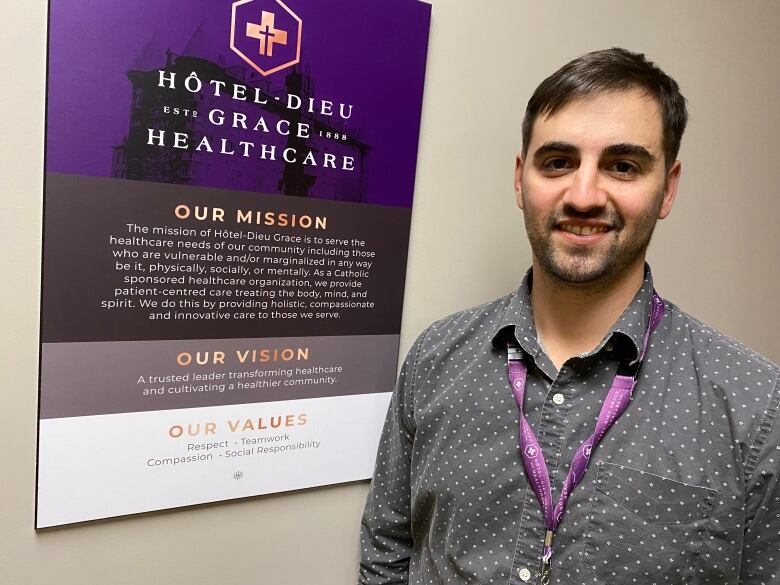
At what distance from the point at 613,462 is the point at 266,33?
0.84 m

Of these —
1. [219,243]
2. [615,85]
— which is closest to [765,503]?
[615,85]

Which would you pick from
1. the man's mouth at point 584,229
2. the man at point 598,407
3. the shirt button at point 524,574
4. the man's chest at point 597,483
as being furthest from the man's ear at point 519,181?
the shirt button at point 524,574

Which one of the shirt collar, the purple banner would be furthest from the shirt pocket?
the purple banner

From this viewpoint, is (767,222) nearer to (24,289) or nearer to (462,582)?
(462,582)

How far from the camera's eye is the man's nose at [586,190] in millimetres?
873

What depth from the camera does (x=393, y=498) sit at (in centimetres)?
109

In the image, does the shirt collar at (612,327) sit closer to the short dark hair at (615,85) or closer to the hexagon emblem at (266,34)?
the short dark hair at (615,85)

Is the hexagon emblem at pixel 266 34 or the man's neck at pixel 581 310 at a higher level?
the hexagon emblem at pixel 266 34

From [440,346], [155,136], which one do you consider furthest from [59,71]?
[440,346]

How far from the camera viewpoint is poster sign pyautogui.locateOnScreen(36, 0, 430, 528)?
84 cm

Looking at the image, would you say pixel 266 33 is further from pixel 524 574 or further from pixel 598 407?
pixel 524 574

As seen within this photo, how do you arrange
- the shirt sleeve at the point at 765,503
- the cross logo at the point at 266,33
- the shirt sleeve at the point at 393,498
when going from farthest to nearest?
the shirt sleeve at the point at 393,498, the cross logo at the point at 266,33, the shirt sleeve at the point at 765,503

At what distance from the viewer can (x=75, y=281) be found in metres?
0.85

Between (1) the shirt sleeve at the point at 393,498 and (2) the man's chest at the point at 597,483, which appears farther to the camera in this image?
(1) the shirt sleeve at the point at 393,498
